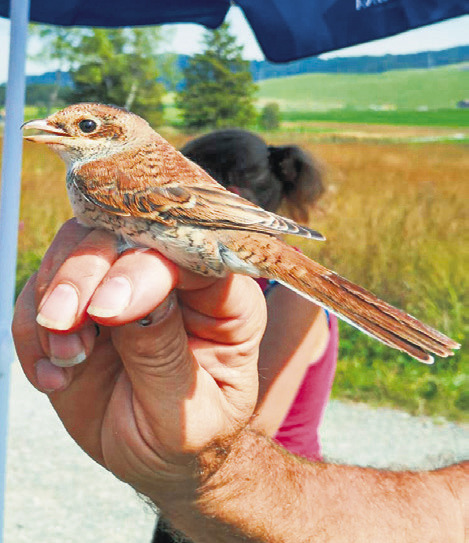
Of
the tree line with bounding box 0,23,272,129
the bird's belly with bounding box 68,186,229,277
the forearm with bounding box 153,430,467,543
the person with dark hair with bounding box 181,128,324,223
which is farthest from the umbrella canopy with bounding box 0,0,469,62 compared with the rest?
the tree line with bounding box 0,23,272,129

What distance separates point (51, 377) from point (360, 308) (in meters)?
0.73

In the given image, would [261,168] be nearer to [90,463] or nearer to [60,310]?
[60,310]

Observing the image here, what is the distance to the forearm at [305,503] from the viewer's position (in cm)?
194

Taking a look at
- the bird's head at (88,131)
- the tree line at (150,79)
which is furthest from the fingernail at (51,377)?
the tree line at (150,79)

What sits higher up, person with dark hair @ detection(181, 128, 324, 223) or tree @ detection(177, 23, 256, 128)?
person with dark hair @ detection(181, 128, 324, 223)

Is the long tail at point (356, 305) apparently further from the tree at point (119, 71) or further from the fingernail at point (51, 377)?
the tree at point (119, 71)

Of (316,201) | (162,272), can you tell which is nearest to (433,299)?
(316,201)

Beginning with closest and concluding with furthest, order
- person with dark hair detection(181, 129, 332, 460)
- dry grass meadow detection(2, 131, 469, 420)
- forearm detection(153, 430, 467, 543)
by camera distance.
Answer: forearm detection(153, 430, 467, 543) < person with dark hair detection(181, 129, 332, 460) < dry grass meadow detection(2, 131, 469, 420)

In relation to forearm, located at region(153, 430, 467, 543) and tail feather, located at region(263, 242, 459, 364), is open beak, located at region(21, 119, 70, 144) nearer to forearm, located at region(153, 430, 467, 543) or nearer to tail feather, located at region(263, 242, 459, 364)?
tail feather, located at region(263, 242, 459, 364)

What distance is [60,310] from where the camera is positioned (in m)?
1.57

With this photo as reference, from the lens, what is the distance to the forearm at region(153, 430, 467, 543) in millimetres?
1940

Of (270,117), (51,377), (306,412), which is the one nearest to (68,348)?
(51,377)

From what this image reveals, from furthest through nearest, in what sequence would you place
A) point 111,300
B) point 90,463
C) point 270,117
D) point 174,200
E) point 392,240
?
point 270,117
point 392,240
point 90,463
point 174,200
point 111,300

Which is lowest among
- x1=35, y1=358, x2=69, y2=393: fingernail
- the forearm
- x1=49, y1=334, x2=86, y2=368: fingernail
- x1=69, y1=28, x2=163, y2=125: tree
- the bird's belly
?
x1=69, y1=28, x2=163, y2=125: tree
